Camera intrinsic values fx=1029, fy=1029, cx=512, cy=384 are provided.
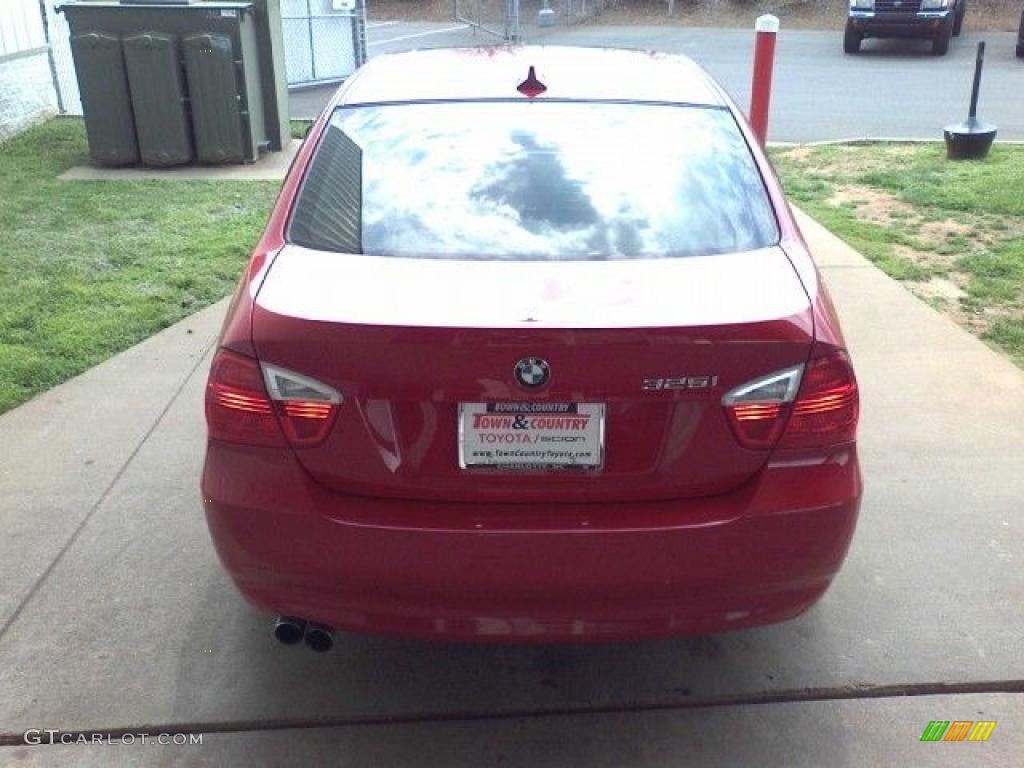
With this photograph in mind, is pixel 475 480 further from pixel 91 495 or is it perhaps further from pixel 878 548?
pixel 91 495

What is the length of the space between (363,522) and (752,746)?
121cm

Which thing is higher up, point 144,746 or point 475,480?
point 475,480

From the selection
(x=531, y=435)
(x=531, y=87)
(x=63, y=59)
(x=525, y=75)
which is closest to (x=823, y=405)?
(x=531, y=435)

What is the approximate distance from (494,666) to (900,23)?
61.9ft

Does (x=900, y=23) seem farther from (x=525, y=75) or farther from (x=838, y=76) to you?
(x=525, y=75)

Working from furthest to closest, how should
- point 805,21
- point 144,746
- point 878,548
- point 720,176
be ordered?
point 805,21, point 878,548, point 720,176, point 144,746

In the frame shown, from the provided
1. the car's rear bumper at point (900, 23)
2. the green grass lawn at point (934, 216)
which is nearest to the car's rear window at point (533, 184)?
the green grass lawn at point (934, 216)

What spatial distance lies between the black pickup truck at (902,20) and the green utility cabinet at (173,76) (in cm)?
1343

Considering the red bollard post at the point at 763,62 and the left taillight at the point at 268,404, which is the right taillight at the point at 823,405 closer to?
the left taillight at the point at 268,404

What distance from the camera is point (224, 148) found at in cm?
905

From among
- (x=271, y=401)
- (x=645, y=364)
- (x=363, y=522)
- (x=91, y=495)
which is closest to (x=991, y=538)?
(x=645, y=364)

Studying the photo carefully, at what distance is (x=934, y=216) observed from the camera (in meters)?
7.70

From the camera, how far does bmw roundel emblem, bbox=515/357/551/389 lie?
225 centimetres

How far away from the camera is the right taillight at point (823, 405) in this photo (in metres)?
2.38
